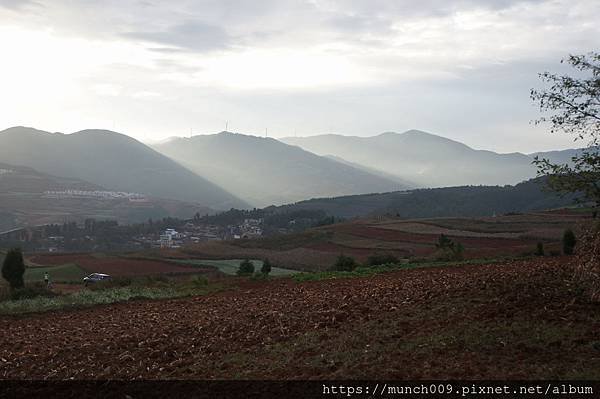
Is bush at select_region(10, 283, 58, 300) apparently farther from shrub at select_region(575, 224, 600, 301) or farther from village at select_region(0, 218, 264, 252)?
village at select_region(0, 218, 264, 252)

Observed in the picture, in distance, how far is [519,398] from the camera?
872 centimetres

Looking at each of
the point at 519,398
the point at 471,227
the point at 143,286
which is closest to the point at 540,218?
the point at 471,227

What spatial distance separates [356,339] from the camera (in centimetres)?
1291

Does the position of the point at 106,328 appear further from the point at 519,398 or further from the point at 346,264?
the point at 346,264

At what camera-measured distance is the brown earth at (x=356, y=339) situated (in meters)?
Answer: 10.5

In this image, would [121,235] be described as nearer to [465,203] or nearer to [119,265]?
[119,265]

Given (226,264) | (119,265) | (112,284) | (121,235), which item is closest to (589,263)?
(112,284)

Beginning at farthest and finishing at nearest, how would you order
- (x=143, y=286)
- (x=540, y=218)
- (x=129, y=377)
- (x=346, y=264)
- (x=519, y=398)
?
(x=540, y=218)
(x=346, y=264)
(x=143, y=286)
(x=129, y=377)
(x=519, y=398)

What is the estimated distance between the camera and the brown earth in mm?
10523

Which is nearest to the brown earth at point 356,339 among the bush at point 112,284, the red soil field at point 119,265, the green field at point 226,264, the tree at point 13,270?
the bush at point 112,284

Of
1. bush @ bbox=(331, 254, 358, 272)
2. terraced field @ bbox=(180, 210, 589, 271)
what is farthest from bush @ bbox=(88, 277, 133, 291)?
terraced field @ bbox=(180, 210, 589, 271)

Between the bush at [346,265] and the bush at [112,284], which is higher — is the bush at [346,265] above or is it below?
above

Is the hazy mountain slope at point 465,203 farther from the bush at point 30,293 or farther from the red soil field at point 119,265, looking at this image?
the bush at point 30,293

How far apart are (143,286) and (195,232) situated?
110 meters
